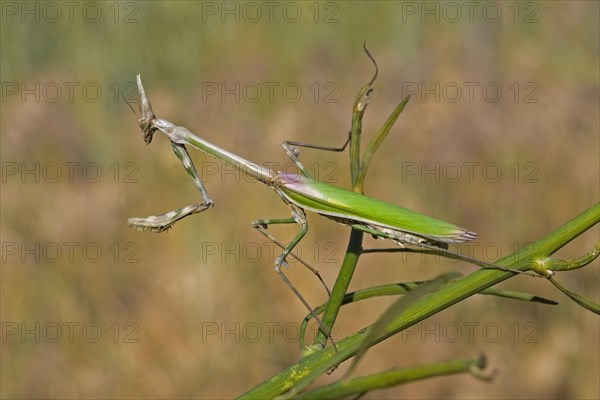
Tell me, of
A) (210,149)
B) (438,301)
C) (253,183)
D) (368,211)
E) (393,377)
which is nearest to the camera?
(393,377)

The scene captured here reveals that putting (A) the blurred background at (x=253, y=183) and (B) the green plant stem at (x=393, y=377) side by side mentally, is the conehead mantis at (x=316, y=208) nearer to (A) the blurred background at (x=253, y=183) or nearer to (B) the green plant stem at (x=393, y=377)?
(B) the green plant stem at (x=393, y=377)

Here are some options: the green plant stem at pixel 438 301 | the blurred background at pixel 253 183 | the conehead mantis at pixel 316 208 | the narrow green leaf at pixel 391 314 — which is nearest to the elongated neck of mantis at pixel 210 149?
the conehead mantis at pixel 316 208

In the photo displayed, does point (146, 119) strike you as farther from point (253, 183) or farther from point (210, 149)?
point (253, 183)

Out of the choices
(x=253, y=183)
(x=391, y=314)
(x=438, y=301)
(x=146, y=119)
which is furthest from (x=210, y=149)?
(x=253, y=183)

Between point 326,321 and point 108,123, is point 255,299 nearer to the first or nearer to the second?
point 108,123

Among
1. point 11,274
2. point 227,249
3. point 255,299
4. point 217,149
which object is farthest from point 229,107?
point 217,149

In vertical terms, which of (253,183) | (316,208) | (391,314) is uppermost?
(391,314)
